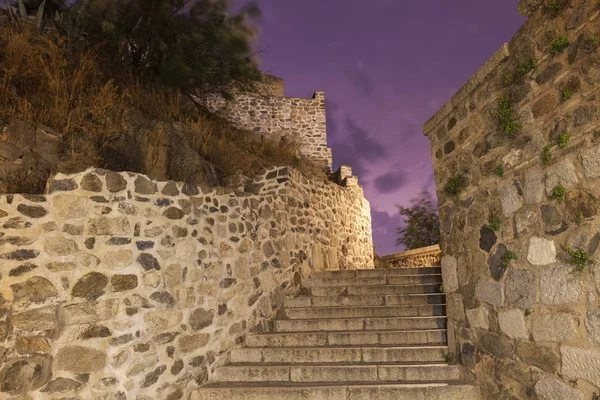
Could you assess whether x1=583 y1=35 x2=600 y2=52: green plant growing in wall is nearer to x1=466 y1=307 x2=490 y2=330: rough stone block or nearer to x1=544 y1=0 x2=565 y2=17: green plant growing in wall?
x1=544 y1=0 x2=565 y2=17: green plant growing in wall

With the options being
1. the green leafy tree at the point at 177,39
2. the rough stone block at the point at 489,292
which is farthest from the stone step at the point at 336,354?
the green leafy tree at the point at 177,39

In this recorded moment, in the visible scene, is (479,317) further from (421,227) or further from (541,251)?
(421,227)

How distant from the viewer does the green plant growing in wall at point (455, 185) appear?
11.1ft

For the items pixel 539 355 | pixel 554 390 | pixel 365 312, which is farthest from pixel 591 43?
pixel 365 312

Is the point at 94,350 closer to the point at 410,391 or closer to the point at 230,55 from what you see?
the point at 410,391

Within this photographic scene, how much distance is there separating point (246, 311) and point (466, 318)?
8.23 ft

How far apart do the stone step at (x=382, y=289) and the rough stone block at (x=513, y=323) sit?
9.19ft

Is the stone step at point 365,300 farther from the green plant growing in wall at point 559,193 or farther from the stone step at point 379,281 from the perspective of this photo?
the green plant growing in wall at point 559,193

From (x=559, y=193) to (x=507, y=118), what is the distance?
0.73 metres

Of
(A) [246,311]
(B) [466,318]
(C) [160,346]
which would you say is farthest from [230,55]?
(B) [466,318]

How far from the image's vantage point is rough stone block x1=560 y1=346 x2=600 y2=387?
6.85 ft

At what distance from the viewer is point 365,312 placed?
5.14 meters

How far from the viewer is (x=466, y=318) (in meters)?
3.37

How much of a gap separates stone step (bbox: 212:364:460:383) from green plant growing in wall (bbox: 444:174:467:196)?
5.43 feet
